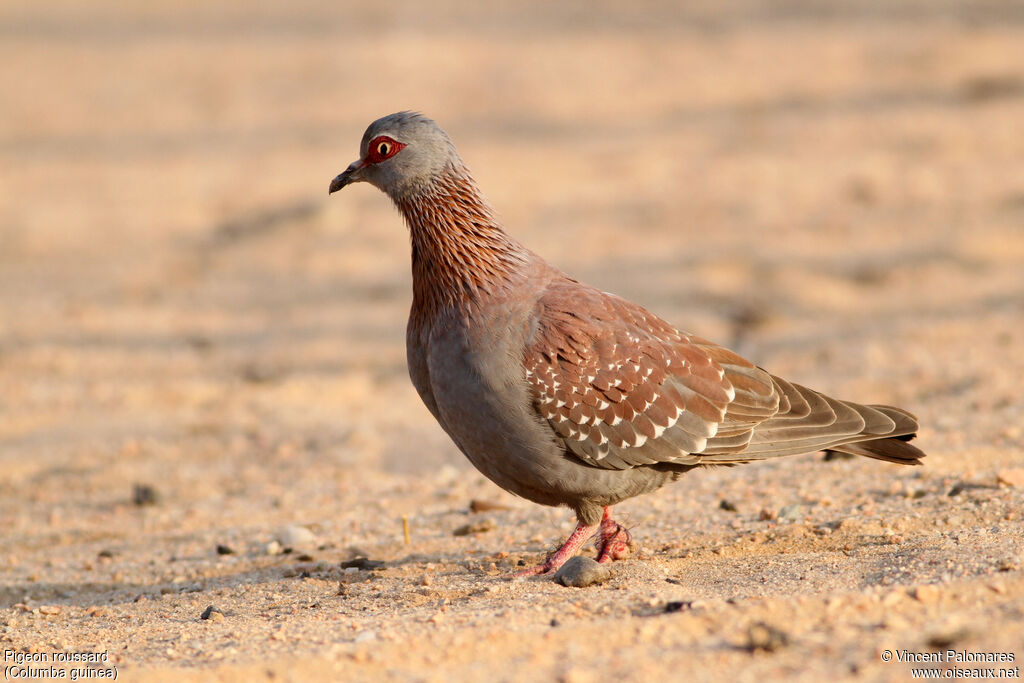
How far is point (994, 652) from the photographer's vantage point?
3.79 meters

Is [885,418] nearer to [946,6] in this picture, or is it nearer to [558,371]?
[558,371]

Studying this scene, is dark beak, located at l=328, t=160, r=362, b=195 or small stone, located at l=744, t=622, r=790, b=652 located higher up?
dark beak, located at l=328, t=160, r=362, b=195

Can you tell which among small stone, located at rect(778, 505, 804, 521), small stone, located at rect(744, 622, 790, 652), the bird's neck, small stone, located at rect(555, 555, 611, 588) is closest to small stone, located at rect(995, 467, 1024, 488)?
small stone, located at rect(778, 505, 804, 521)

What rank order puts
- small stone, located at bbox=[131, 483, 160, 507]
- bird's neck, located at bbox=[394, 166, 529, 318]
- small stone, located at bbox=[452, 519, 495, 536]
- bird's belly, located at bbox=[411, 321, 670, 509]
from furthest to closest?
small stone, located at bbox=[131, 483, 160, 507], small stone, located at bbox=[452, 519, 495, 536], bird's neck, located at bbox=[394, 166, 529, 318], bird's belly, located at bbox=[411, 321, 670, 509]

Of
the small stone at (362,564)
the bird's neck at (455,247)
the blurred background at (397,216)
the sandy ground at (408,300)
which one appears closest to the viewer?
the sandy ground at (408,300)

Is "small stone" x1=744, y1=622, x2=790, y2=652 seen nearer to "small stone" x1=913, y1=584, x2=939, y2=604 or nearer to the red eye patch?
"small stone" x1=913, y1=584, x2=939, y2=604

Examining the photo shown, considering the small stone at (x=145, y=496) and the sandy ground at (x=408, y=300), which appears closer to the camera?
the sandy ground at (x=408, y=300)

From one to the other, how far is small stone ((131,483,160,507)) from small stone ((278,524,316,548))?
60.7 inches

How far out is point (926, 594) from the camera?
4254 mm

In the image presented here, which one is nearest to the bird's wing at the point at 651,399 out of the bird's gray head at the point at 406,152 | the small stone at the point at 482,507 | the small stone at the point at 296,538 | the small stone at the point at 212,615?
the bird's gray head at the point at 406,152

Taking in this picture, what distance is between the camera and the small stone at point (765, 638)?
12.8 ft

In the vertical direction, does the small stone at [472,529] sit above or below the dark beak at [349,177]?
below

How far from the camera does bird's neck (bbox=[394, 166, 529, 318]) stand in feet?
18.8

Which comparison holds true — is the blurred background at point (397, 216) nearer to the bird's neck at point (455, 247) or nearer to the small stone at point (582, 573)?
the bird's neck at point (455, 247)
